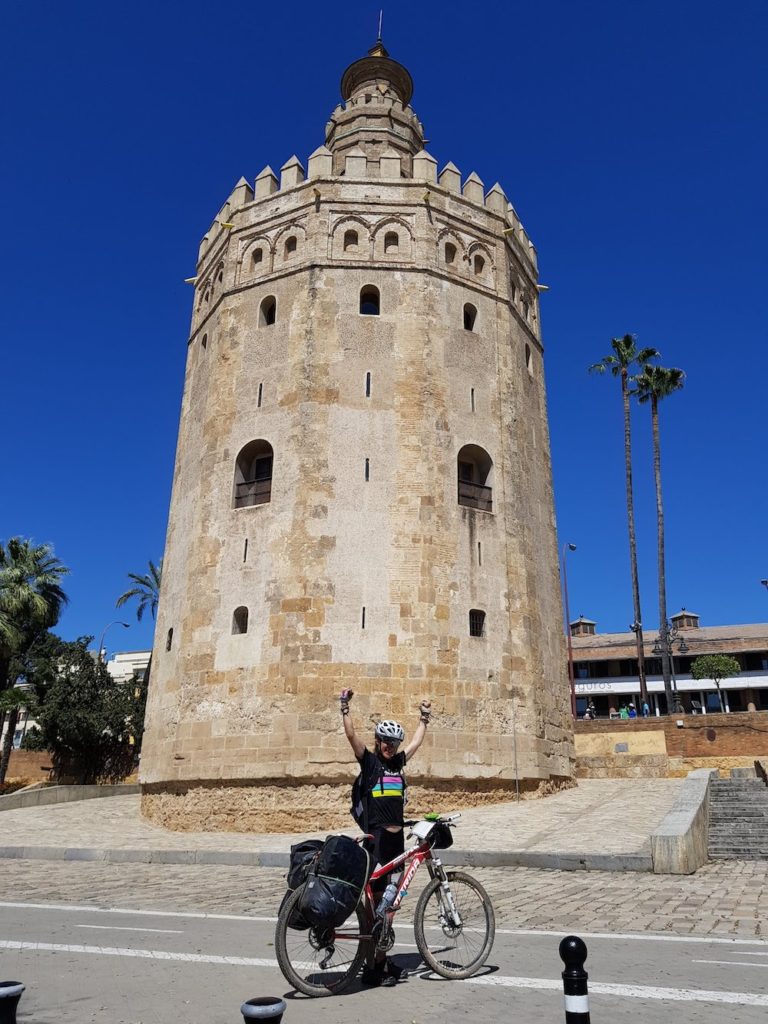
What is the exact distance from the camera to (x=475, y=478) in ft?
67.6

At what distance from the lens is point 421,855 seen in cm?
511

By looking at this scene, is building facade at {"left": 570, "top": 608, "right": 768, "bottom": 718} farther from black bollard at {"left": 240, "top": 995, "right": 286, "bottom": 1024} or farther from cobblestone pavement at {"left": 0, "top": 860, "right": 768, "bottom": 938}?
black bollard at {"left": 240, "top": 995, "right": 286, "bottom": 1024}

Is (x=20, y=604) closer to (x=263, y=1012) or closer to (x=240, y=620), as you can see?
(x=240, y=620)

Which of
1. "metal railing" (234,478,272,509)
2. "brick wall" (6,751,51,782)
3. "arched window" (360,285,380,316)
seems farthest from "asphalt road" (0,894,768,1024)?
"brick wall" (6,751,51,782)

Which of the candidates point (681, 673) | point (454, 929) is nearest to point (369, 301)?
point (454, 929)

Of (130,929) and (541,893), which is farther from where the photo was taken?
(541,893)

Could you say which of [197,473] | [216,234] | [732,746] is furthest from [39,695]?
[732,746]

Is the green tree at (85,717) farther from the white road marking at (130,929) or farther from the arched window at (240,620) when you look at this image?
the white road marking at (130,929)

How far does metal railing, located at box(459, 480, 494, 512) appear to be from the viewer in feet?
65.4

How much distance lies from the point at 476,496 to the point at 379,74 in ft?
55.3

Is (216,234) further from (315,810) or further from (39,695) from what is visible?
(39,695)

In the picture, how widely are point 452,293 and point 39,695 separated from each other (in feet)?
82.7

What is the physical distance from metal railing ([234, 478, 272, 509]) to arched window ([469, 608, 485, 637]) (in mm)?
5461

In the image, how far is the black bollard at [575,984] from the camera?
9.36ft
